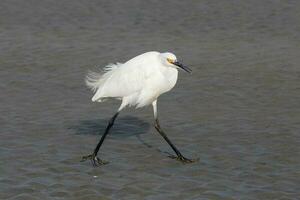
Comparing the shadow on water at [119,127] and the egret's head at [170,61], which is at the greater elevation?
the egret's head at [170,61]

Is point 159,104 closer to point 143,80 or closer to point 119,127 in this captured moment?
point 119,127

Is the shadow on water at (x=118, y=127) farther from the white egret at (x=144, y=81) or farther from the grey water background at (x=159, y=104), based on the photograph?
the white egret at (x=144, y=81)

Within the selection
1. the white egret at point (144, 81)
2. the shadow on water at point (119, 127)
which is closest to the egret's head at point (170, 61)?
the white egret at point (144, 81)

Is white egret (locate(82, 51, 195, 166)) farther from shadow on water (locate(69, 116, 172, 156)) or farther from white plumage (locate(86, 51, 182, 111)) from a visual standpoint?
shadow on water (locate(69, 116, 172, 156))

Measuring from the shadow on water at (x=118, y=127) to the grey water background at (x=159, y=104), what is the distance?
2cm

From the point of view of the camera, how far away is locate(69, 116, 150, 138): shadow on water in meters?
10.5

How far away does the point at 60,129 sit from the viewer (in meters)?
10.6

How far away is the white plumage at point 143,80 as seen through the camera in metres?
9.05

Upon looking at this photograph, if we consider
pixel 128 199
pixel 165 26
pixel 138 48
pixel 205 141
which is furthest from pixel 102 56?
pixel 128 199

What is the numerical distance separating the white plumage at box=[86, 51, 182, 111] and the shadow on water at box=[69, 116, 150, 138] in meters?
1.08

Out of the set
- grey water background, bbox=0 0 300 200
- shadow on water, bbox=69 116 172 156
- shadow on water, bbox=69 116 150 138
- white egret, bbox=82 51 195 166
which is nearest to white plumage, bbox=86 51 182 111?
white egret, bbox=82 51 195 166

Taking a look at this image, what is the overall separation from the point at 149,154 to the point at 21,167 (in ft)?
5.33

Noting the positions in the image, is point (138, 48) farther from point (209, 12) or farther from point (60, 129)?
point (60, 129)

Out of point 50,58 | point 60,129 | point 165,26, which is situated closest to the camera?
point 60,129
